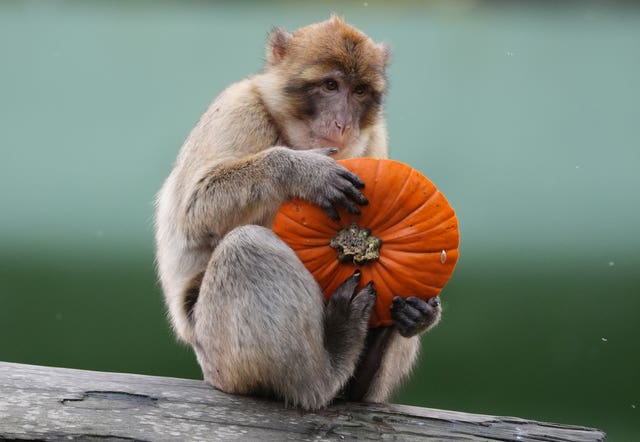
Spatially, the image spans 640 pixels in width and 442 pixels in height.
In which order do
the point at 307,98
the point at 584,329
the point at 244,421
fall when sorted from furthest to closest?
the point at 584,329 < the point at 307,98 < the point at 244,421

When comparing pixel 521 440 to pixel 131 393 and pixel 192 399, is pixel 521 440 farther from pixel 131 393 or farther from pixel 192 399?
pixel 131 393

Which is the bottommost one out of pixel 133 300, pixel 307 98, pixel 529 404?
pixel 529 404

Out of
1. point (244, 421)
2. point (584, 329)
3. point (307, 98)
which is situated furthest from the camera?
point (584, 329)

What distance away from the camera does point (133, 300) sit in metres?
6.71

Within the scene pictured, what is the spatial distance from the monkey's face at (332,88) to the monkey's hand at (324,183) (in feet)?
1.02

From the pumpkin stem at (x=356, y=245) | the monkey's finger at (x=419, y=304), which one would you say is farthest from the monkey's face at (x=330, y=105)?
the monkey's finger at (x=419, y=304)

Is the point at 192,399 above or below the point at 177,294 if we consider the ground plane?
below

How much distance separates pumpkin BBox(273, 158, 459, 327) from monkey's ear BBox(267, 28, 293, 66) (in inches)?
38.9

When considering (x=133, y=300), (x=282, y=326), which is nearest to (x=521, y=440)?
(x=282, y=326)

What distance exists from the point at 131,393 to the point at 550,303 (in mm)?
3809

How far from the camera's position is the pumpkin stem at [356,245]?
3729 mm

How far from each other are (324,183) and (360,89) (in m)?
0.73

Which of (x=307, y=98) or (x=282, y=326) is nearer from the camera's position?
(x=282, y=326)

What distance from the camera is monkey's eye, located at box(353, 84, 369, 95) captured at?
13.9 feet
